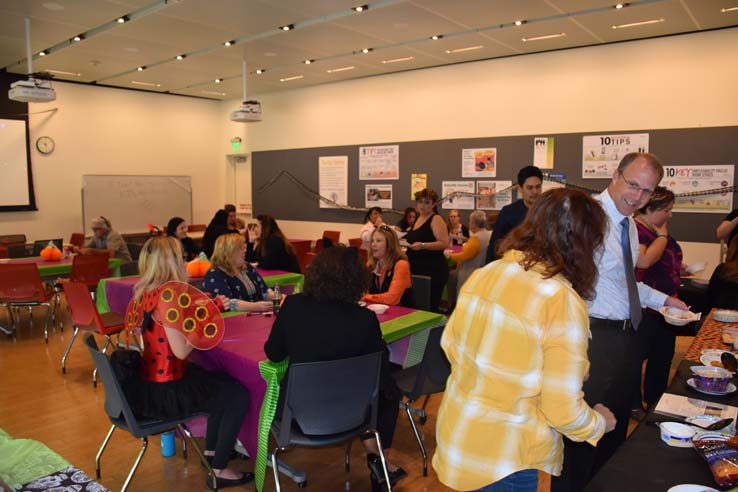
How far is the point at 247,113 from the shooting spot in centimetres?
784

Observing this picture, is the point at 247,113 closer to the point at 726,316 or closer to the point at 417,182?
the point at 417,182

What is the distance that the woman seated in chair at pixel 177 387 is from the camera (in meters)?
2.59

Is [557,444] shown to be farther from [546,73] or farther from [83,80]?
[83,80]

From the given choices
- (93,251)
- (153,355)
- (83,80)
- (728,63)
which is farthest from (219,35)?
(728,63)

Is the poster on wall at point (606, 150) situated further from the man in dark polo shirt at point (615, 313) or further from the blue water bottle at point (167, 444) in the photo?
the blue water bottle at point (167, 444)

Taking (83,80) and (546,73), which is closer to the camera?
(546,73)

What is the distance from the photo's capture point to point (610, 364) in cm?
218

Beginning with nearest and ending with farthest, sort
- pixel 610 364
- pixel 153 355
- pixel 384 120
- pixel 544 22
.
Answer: pixel 610 364 < pixel 153 355 < pixel 544 22 < pixel 384 120

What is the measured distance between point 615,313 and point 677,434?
68 cm

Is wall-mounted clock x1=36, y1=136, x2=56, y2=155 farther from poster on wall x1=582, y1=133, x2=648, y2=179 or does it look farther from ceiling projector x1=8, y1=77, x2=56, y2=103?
Answer: poster on wall x1=582, y1=133, x2=648, y2=179

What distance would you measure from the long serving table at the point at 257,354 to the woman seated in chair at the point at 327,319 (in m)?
0.23

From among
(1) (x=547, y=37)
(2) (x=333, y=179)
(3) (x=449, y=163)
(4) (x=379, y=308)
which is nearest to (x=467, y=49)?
(1) (x=547, y=37)

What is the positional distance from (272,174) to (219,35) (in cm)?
436

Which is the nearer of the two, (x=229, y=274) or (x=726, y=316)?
(x=726, y=316)
